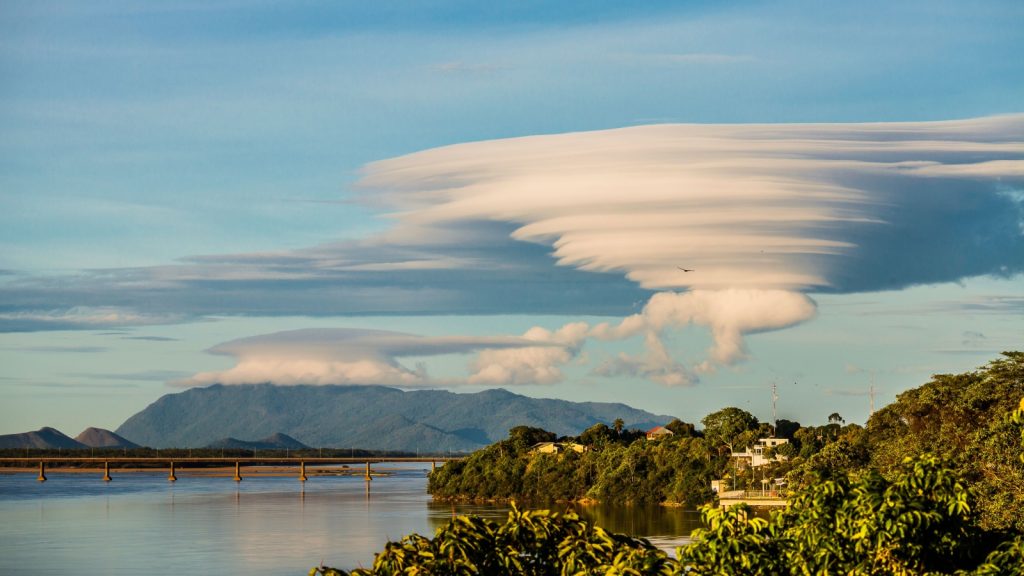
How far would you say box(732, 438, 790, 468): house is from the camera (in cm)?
18600

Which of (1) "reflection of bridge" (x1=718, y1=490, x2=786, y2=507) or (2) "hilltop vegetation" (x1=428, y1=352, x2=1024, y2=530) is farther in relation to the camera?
(1) "reflection of bridge" (x1=718, y1=490, x2=786, y2=507)

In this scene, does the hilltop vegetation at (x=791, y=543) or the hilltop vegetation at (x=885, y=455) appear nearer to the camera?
the hilltop vegetation at (x=791, y=543)

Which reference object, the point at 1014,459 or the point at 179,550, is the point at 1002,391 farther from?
the point at 179,550

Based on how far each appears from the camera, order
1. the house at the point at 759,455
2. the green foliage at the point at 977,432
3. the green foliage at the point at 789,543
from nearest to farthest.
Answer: the green foliage at the point at 789,543 < the green foliage at the point at 977,432 < the house at the point at 759,455

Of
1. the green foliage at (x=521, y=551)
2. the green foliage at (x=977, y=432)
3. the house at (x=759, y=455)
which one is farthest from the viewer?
the house at (x=759, y=455)

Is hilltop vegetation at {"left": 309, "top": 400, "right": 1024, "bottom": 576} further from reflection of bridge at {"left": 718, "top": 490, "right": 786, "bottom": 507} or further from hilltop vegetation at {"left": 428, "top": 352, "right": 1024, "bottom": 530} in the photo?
reflection of bridge at {"left": 718, "top": 490, "right": 786, "bottom": 507}

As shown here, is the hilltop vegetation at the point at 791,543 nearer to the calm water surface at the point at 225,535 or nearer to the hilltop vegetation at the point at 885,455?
the hilltop vegetation at the point at 885,455

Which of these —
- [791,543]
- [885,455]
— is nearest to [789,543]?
[791,543]

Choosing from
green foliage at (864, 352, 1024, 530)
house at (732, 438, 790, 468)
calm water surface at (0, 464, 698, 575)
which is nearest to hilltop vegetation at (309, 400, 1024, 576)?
green foliage at (864, 352, 1024, 530)

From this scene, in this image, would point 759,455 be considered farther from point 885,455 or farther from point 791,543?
point 791,543

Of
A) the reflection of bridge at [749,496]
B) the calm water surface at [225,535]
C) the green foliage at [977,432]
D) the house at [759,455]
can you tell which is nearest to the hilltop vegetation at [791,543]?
the green foliage at [977,432]

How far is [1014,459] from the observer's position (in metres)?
66.5

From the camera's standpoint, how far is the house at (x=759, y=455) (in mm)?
186000

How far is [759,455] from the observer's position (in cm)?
19125
